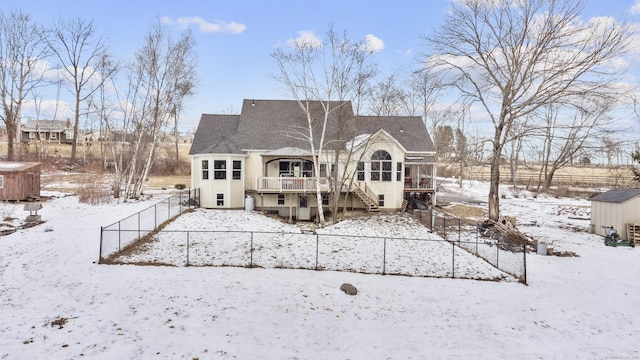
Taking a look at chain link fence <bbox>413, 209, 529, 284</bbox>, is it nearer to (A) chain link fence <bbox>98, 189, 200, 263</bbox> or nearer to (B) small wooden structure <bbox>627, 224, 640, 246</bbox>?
(B) small wooden structure <bbox>627, 224, 640, 246</bbox>

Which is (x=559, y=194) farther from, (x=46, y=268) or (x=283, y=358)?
(x=46, y=268)

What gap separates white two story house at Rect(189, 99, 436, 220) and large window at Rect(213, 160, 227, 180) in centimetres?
6

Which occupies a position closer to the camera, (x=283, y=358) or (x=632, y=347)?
(x=283, y=358)

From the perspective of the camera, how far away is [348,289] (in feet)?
33.6

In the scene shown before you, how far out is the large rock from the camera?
10141mm

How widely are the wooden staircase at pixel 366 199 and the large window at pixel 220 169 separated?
336 inches

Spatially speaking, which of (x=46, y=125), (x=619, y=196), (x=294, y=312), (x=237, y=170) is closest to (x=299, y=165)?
(x=237, y=170)

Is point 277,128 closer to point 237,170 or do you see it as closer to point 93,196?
point 237,170

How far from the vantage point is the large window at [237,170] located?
23438mm

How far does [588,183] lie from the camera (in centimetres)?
4975

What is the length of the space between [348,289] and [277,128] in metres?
17.5

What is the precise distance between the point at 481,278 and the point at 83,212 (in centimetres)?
2098

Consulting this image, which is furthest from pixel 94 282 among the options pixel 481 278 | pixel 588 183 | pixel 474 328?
pixel 588 183

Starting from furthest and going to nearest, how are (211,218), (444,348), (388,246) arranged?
(211,218) < (388,246) < (444,348)
